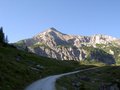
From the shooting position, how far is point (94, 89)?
72438 millimetres

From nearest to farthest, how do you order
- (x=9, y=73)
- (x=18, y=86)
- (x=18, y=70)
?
(x=18, y=86)
(x=9, y=73)
(x=18, y=70)

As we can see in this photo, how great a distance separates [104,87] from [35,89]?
121 ft

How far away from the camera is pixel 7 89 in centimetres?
4456

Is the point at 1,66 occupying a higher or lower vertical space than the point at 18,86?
higher

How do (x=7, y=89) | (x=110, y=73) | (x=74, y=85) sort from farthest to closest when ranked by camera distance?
(x=110, y=73) < (x=74, y=85) < (x=7, y=89)

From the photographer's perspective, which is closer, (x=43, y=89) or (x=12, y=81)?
(x=43, y=89)

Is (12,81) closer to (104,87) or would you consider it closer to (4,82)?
A: (4,82)

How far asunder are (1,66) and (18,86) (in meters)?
10.2

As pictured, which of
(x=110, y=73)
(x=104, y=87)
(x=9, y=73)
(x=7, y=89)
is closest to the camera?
(x=7, y=89)

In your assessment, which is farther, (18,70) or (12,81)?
(18,70)

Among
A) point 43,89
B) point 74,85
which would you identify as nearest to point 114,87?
point 74,85

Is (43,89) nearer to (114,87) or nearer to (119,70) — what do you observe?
(114,87)

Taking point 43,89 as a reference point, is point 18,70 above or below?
above

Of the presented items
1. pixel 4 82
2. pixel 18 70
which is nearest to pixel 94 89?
pixel 18 70
